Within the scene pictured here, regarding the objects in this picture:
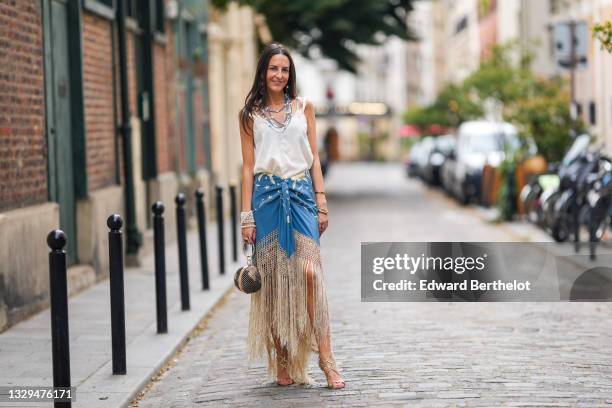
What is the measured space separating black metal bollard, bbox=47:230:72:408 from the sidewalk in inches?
22.6

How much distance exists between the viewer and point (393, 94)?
103m

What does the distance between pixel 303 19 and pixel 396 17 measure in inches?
124

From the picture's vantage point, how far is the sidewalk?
721 cm

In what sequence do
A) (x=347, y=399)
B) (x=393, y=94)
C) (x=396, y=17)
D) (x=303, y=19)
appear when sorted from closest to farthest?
(x=347, y=399) < (x=303, y=19) < (x=396, y=17) < (x=393, y=94)

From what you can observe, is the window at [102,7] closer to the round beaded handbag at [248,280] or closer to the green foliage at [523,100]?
the round beaded handbag at [248,280]

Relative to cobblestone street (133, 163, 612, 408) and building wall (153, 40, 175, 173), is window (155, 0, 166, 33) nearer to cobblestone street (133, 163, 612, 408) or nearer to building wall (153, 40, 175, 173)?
building wall (153, 40, 175, 173)

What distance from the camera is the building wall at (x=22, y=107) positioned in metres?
9.95

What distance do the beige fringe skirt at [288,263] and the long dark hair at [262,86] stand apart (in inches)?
13.7

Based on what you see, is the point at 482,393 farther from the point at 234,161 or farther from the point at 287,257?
the point at 234,161

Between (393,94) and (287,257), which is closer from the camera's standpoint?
(287,257)

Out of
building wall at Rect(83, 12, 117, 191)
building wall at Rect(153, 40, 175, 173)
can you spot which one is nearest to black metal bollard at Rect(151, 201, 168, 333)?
building wall at Rect(83, 12, 117, 191)

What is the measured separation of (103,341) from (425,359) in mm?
2405

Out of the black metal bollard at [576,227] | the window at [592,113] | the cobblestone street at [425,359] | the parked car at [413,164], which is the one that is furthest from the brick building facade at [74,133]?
the parked car at [413,164]

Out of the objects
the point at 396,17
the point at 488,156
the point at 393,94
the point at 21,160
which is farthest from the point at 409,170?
the point at 393,94
